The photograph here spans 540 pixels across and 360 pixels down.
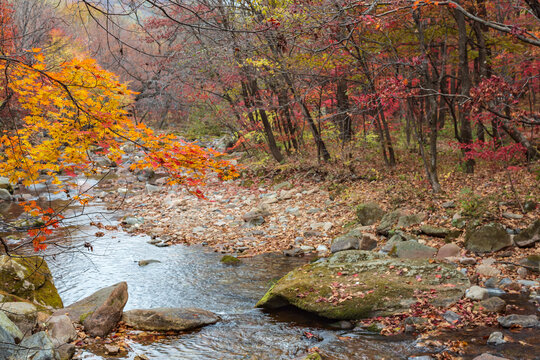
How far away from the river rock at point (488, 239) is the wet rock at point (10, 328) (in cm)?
668

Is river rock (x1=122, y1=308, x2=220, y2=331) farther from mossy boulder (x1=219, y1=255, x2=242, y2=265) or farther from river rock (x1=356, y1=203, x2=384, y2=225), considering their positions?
river rock (x1=356, y1=203, x2=384, y2=225)

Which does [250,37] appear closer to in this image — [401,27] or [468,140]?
[401,27]

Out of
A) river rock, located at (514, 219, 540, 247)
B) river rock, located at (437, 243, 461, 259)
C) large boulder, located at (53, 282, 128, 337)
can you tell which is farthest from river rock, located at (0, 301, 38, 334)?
river rock, located at (514, 219, 540, 247)

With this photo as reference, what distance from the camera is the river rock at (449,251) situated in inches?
267

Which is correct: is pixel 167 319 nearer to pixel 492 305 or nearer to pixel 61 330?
pixel 61 330

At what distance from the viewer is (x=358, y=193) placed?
10.5 m

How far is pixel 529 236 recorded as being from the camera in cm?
649

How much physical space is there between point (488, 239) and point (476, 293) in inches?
74.7

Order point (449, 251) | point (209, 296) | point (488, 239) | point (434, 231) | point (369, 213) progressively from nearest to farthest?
point (209, 296) < point (488, 239) < point (449, 251) < point (434, 231) < point (369, 213)

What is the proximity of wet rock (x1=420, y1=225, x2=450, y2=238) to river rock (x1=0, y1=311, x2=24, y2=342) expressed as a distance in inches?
266

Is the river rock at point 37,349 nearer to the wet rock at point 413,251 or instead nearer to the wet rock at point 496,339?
the wet rock at point 496,339

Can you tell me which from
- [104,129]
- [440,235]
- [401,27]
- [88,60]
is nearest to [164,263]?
[104,129]

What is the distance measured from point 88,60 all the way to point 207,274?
4.50 meters

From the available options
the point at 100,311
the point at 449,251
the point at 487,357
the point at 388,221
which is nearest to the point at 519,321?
the point at 487,357
